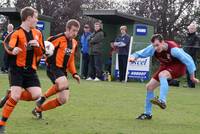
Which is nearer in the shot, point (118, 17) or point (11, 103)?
point (11, 103)

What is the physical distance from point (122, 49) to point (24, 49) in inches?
457

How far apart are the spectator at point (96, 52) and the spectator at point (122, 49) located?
64 cm

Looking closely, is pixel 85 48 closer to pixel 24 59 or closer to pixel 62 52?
A: pixel 62 52

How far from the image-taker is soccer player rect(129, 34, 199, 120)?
9.59 meters

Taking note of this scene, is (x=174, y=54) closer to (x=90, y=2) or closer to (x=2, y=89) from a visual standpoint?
(x=2, y=89)

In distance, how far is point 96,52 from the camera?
19.7 m

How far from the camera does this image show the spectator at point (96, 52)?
19.4 m

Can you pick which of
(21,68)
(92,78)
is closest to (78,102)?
(21,68)

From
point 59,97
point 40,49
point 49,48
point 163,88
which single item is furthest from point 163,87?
point 40,49

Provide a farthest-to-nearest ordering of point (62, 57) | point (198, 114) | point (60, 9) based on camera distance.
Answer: point (60, 9)
point (198, 114)
point (62, 57)

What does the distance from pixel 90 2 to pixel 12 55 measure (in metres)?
31.2

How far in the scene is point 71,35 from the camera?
9.63 m

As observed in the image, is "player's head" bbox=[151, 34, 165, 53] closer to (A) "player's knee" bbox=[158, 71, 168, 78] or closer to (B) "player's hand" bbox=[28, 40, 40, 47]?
(A) "player's knee" bbox=[158, 71, 168, 78]

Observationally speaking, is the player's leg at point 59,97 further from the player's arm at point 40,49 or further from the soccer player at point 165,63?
the soccer player at point 165,63
